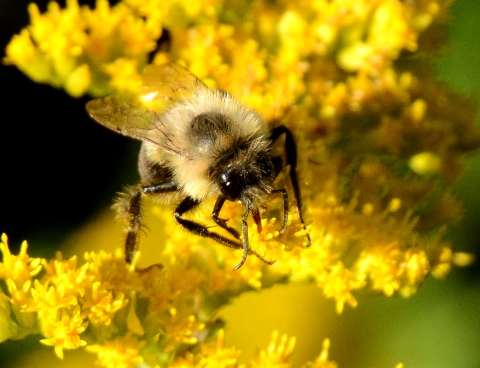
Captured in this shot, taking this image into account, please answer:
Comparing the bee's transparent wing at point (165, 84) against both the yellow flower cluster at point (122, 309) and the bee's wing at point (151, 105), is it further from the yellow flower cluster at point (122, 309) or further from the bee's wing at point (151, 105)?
the yellow flower cluster at point (122, 309)

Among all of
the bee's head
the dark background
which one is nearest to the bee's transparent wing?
the bee's head

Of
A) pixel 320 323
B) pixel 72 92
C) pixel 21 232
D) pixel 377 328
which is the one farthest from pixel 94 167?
pixel 377 328

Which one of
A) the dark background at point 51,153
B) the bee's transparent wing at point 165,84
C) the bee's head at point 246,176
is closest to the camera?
the bee's head at point 246,176

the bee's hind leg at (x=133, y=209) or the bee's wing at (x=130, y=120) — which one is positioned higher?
the bee's wing at (x=130, y=120)

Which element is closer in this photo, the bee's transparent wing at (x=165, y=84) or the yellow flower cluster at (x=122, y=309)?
the yellow flower cluster at (x=122, y=309)

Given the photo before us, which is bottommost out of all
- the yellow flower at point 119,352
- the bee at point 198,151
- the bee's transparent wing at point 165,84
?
the yellow flower at point 119,352

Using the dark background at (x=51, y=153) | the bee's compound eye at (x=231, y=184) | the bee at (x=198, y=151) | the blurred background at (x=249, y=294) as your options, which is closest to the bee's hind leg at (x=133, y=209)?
the bee at (x=198, y=151)

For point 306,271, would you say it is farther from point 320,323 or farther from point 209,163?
point 320,323

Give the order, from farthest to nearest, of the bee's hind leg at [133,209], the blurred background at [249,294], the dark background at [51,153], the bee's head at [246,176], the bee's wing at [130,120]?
the dark background at [51,153]
the blurred background at [249,294]
the bee's hind leg at [133,209]
the bee's wing at [130,120]
the bee's head at [246,176]
